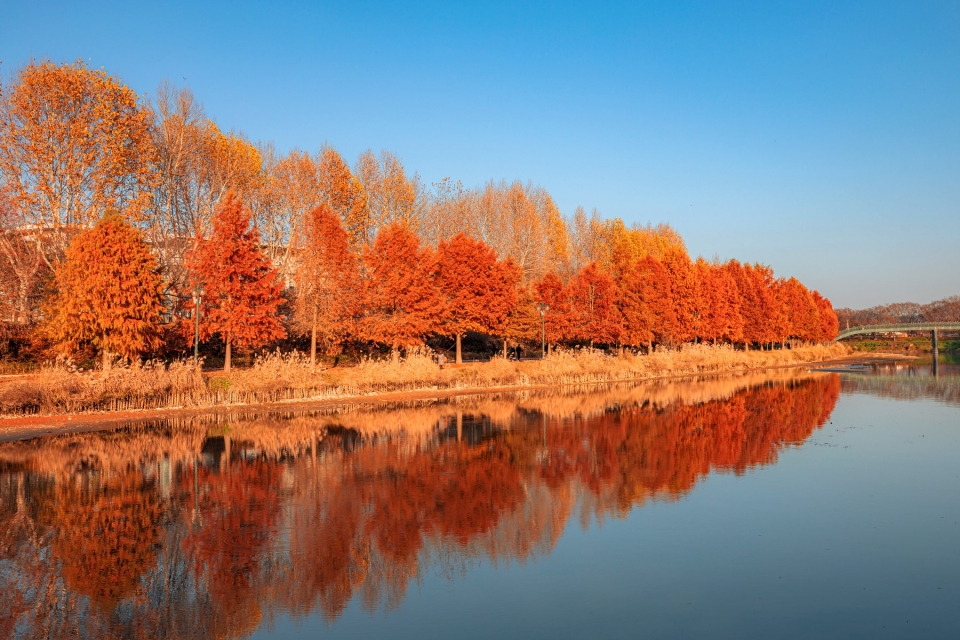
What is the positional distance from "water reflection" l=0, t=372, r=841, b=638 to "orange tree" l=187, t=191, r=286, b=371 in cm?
964

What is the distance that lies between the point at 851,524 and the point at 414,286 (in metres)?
28.9

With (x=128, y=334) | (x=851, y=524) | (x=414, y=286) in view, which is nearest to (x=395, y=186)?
(x=414, y=286)

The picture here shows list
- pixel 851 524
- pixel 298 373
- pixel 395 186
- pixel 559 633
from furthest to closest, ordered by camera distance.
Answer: pixel 395 186 → pixel 298 373 → pixel 851 524 → pixel 559 633

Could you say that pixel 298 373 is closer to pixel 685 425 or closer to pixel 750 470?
pixel 685 425

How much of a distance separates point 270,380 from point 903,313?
6950 inches

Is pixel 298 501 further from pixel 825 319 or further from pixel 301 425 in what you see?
pixel 825 319

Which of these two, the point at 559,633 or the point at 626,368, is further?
the point at 626,368

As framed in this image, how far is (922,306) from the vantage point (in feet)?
549

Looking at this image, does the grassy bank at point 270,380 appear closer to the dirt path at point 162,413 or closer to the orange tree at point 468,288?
the dirt path at point 162,413

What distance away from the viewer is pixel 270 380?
28.4 m

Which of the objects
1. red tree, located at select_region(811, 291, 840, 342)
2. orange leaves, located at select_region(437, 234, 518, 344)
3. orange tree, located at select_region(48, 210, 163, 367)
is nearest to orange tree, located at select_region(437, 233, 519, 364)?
orange leaves, located at select_region(437, 234, 518, 344)

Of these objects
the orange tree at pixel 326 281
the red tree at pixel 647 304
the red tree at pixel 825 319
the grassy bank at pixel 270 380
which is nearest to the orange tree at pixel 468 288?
the grassy bank at pixel 270 380

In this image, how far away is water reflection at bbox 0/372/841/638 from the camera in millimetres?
8523

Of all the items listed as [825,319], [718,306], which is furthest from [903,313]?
[718,306]
